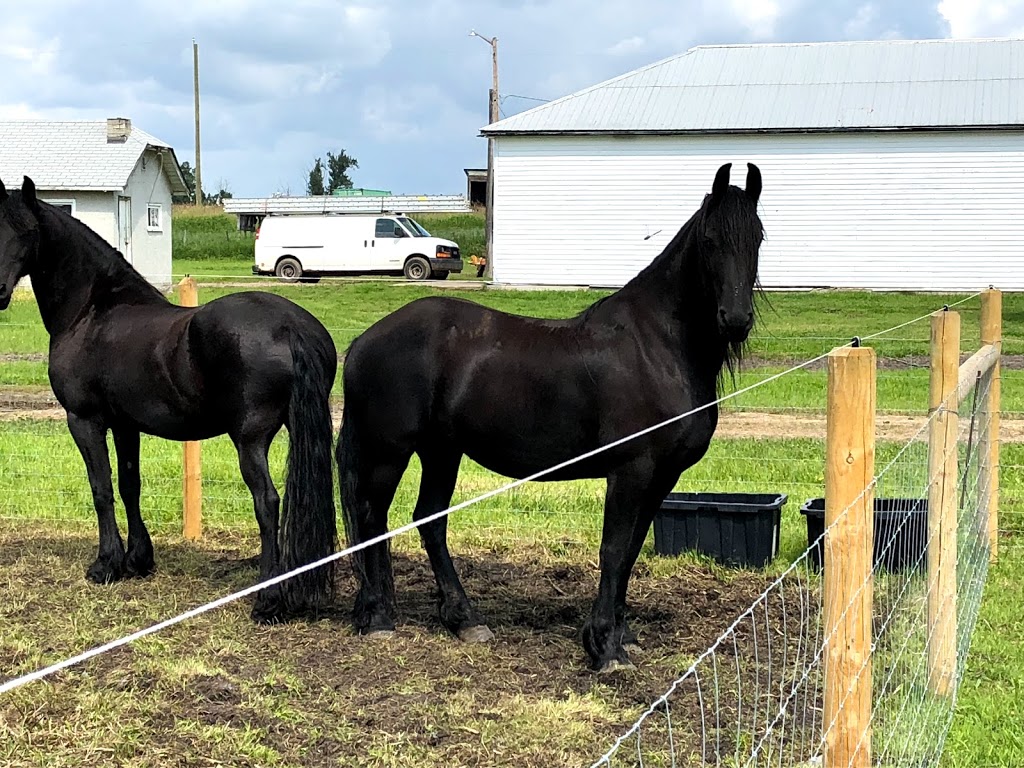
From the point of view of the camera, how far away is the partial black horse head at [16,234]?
6176 millimetres

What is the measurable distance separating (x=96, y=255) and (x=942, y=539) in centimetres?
467

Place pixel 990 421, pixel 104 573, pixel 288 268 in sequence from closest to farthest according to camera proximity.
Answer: pixel 104 573, pixel 990 421, pixel 288 268

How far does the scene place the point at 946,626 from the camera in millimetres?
4594

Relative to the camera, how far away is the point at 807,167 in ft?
89.7

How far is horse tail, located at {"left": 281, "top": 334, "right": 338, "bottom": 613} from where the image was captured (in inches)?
225

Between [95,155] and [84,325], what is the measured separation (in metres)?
28.8

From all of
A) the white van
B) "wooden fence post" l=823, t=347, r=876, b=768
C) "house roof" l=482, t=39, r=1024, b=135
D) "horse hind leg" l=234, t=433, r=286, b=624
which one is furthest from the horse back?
the white van

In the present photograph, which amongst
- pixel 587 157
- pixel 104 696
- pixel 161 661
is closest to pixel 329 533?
pixel 161 661

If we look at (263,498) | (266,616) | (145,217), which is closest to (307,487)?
(263,498)

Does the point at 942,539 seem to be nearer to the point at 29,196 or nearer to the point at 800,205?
the point at 29,196

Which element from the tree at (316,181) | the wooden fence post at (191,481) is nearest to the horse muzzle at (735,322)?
the wooden fence post at (191,481)

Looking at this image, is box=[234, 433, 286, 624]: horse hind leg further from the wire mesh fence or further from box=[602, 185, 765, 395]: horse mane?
the wire mesh fence

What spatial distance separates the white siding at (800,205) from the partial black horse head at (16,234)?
21.4 meters

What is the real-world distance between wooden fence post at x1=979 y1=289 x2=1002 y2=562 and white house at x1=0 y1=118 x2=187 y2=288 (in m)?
25.4
